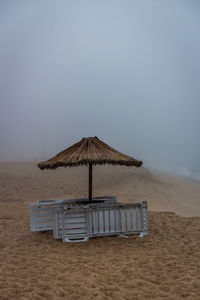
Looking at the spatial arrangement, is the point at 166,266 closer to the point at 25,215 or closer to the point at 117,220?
the point at 117,220

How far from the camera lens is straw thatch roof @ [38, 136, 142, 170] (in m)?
7.24

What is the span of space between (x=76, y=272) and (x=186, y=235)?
11.7ft

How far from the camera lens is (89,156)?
730cm

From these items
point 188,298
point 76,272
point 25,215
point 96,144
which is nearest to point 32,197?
point 25,215

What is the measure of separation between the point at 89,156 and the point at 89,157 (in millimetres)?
66

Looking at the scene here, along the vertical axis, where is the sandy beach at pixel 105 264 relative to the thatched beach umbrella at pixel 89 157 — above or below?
below

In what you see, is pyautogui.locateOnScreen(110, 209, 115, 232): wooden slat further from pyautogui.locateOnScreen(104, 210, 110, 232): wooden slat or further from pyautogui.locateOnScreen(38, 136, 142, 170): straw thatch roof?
pyautogui.locateOnScreen(38, 136, 142, 170): straw thatch roof

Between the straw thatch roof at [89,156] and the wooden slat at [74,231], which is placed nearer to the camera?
the wooden slat at [74,231]

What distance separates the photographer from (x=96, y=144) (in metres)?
7.99

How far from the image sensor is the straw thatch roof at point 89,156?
7242mm

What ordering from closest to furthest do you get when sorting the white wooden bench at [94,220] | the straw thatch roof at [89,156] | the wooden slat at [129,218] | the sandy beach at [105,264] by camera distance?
the sandy beach at [105,264], the white wooden bench at [94,220], the wooden slat at [129,218], the straw thatch roof at [89,156]

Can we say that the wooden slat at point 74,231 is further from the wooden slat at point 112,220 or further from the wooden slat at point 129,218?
the wooden slat at point 129,218

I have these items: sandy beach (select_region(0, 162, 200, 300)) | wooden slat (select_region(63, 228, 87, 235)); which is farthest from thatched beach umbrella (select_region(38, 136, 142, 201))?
sandy beach (select_region(0, 162, 200, 300))

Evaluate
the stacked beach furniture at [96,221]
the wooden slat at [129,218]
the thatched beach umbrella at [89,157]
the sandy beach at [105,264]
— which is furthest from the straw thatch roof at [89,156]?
the sandy beach at [105,264]
